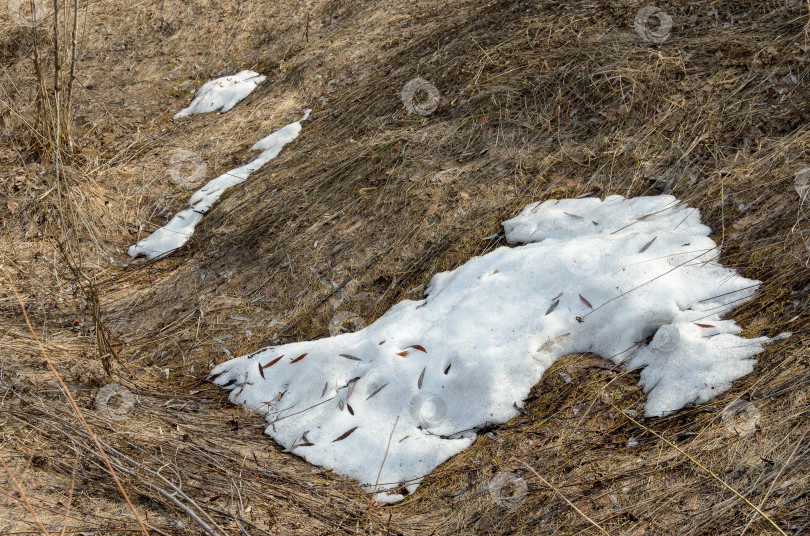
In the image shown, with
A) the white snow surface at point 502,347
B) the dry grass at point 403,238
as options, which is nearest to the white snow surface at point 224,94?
the dry grass at point 403,238

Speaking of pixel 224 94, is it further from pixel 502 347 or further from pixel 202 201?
pixel 502 347

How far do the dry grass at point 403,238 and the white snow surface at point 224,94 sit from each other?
0.20 m

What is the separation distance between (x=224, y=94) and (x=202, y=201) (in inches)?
76.6

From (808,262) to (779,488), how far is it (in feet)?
4.11

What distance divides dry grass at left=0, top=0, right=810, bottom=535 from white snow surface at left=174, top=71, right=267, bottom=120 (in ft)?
0.65

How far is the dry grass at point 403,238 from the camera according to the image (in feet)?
7.72

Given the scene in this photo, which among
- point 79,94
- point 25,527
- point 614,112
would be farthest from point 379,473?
point 79,94

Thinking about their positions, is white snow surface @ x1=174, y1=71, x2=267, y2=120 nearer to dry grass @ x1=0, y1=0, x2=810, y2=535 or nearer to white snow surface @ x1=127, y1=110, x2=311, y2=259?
dry grass @ x1=0, y1=0, x2=810, y2=535

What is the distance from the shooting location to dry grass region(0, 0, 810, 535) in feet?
7.72

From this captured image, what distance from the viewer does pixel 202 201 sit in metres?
5.02

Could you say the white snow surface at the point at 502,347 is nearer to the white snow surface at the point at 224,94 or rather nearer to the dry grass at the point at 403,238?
the dry grass at the point at 403,238

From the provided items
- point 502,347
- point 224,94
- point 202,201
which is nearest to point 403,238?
point 502,347

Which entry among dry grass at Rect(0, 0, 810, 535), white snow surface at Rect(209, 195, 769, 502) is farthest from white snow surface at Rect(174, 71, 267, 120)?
white snow surface at Rect(209, 195, 769, 502)

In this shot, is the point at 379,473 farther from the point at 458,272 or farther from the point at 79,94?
the point at 79,94
